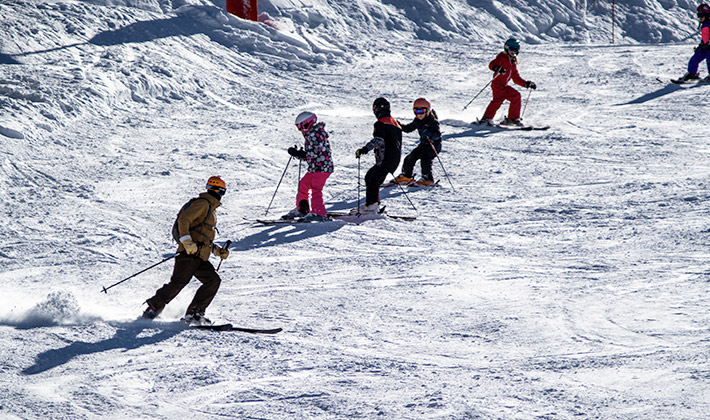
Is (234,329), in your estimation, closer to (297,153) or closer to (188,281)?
(188,281)

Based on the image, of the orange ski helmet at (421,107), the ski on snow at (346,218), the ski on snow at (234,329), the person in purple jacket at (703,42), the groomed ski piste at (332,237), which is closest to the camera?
the groomed ski piste at (332,237)

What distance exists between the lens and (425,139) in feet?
34.3

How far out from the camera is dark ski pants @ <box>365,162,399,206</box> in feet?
30.2

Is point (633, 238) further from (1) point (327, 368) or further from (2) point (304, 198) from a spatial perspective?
(1) point (327, 368)

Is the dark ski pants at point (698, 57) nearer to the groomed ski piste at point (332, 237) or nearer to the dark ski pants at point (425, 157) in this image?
the groomed ski piste at point (332, 237)

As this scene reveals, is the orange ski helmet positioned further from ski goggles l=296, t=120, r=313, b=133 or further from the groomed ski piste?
ski goggles l=296, t=120, r=313, b=133

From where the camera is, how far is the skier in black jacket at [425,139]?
1037cm

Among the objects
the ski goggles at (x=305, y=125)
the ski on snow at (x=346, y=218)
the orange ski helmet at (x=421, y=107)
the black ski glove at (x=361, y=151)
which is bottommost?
the ski on snow at (x=346, y=218)

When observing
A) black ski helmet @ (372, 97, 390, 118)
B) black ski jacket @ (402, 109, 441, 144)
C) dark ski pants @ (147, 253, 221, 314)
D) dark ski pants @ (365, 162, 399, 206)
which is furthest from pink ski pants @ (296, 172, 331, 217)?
dark ski pants @ (147, 253, 221, 314)

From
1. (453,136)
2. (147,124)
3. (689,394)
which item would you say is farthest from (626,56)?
(689,394)

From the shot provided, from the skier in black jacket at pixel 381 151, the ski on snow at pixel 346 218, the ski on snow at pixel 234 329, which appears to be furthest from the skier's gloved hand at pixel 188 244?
the skier in black jacket at pixel 381 151

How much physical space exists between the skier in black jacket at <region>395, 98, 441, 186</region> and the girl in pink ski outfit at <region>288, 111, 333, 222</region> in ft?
6.29

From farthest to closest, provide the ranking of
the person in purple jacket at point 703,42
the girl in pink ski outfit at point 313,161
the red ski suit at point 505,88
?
the person in purple jacket at point 703,42 → the red ski suit at point 505,88 → the girl in pink ski outfit at point 313,161

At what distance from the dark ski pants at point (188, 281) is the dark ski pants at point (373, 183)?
3.59 metres
